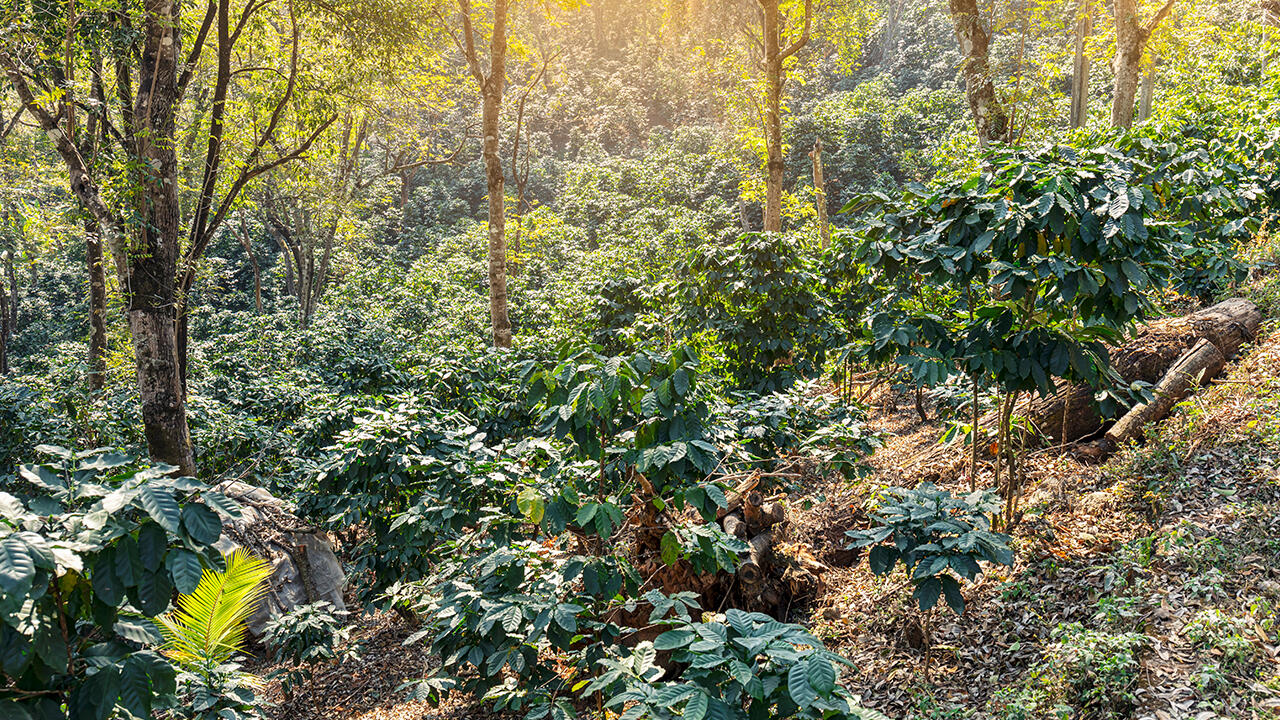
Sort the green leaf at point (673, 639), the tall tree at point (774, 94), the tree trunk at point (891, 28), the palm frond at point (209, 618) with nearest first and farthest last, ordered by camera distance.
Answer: the green leaf at point (673, 639)
the palm frond at point (209, 618)
the tall tree at point (774, 94)
the tree trunk at point (891, 28)

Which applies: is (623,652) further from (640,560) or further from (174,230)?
(174,230)

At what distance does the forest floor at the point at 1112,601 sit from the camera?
110 inches

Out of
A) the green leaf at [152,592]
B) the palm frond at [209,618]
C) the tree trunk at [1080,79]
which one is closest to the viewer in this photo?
the green leaf at [152,592]

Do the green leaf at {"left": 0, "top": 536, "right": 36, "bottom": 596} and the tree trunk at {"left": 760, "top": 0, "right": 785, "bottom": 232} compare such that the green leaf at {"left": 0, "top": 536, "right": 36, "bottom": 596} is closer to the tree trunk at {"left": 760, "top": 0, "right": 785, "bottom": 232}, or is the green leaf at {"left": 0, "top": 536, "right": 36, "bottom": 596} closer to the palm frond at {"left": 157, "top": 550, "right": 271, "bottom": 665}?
the palm frond at {"left": 157, "top": 550, "right": 271, "bottom": 665}

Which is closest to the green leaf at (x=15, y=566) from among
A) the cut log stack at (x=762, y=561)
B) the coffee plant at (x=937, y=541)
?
the coffee plant at (x=937, y=541)

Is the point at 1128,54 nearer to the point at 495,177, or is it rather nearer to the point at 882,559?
the point at 495,177

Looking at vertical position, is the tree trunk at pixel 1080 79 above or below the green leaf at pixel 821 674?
above

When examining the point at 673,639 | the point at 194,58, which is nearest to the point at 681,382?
the point at 673,639

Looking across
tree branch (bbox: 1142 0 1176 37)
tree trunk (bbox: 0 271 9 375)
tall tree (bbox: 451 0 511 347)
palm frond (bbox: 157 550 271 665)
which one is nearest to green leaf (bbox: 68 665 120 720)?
palm frond (bbox: 157 550 271 665)

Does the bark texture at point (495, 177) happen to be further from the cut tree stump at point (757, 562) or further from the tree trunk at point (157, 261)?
the cut tree stump at point (757, 562)

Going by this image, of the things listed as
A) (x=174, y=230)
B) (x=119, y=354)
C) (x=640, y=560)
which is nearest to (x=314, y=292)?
(x=119, y=354)

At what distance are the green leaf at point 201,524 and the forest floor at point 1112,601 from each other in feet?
8.22

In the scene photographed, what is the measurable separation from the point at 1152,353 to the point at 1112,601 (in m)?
2.69

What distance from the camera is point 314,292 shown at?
19.1 m
